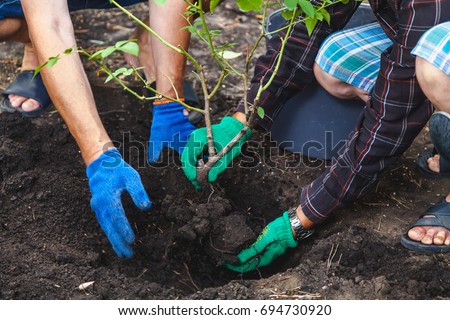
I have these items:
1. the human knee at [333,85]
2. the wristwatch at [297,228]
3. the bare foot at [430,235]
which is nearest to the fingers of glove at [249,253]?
the wristwatch at [297,228]

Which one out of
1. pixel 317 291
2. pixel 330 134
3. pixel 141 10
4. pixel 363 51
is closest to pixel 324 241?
pixel 317 291

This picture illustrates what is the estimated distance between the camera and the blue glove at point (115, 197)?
1.95 m

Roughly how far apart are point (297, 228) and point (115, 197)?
551mm

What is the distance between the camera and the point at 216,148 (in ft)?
7.41

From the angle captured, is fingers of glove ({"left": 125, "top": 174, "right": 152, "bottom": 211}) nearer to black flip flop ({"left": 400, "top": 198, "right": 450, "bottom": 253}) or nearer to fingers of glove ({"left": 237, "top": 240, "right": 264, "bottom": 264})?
fingers of glove ({"left": 237, "top": 240, "right": 264, "bottom": 264})

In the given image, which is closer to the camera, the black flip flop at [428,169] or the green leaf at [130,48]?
the green leaf at [130,48]

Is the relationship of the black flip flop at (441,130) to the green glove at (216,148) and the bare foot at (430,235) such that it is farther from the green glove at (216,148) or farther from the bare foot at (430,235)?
the green glove at (216,148)

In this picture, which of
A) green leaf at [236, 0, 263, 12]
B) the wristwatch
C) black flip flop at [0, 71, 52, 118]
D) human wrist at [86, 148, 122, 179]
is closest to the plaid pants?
the wristwatch

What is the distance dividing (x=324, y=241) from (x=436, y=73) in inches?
22.4

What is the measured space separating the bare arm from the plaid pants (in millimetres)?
662

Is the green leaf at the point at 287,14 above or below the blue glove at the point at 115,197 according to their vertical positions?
above

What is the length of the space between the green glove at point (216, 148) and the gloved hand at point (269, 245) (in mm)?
251

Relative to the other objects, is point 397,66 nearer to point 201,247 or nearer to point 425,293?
point 425,293

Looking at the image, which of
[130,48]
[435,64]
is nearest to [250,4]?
[130,48]
